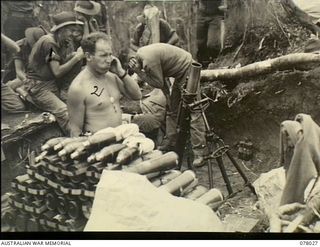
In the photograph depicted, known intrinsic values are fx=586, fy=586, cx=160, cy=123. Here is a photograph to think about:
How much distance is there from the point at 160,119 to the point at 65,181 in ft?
2.75

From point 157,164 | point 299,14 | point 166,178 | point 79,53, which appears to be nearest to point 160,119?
point 157,164

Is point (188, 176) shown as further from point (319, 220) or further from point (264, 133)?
point (319, 220)

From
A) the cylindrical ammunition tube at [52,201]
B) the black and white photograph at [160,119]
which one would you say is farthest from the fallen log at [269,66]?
the cylindrical ammunition tube at [52,201]

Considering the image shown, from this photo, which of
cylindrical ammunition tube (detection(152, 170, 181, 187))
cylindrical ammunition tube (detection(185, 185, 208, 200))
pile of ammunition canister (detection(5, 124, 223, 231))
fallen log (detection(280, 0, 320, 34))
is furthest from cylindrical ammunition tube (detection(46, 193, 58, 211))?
fallen log (detection(280, 0, 320, 34))

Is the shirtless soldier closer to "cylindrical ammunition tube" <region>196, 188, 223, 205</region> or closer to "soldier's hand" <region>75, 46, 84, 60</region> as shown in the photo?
"soldier's hand" <region>75, 46, 84, 60</region>

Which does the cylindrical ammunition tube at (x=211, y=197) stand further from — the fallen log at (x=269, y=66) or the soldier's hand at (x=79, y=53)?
the soldier's hand at (x=79, y=53)

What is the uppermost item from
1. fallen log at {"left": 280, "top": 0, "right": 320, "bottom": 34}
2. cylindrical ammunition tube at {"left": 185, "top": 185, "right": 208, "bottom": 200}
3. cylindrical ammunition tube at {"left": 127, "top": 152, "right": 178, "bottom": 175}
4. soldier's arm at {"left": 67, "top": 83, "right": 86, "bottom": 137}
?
fallen log at {"left": 280, "top": 0, "right": 320, "bottom": 34}

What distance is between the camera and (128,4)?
4.35 m

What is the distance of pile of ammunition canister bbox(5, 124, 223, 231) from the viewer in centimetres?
424

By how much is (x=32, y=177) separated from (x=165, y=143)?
39.7 inches

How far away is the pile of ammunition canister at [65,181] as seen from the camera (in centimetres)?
424

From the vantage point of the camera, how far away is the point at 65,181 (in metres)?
4.25

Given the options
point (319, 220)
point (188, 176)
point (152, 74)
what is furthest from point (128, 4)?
point (319, 220)

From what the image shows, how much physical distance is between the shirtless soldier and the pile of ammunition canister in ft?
0.35
